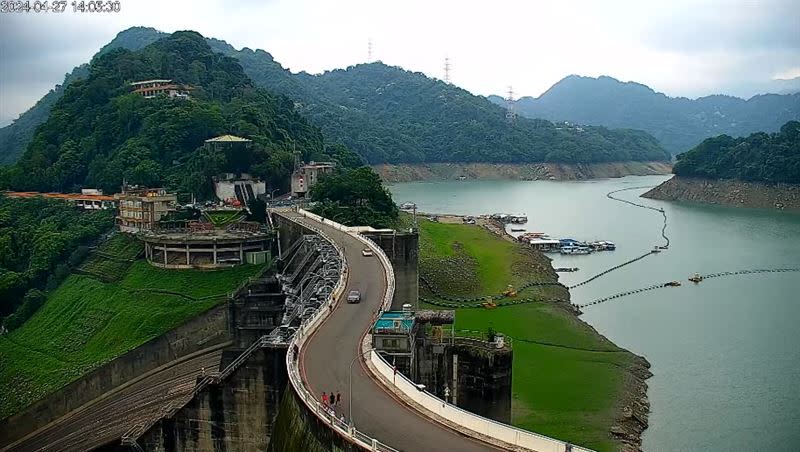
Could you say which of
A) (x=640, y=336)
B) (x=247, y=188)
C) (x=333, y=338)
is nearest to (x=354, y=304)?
(x=333, y=338)

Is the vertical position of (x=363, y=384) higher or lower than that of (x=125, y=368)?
higher

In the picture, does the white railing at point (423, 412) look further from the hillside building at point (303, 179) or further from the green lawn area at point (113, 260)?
the hillside building at point (303, 179)

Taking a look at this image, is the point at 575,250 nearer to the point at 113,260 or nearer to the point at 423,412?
the point at 113,260

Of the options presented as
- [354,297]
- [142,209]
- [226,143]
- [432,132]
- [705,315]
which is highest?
[432,132]

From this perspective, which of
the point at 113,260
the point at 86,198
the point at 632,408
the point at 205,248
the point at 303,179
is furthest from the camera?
the point at 303,179

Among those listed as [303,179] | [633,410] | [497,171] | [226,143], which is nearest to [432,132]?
[497,171]

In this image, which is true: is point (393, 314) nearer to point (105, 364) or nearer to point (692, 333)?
point (105, 364)
